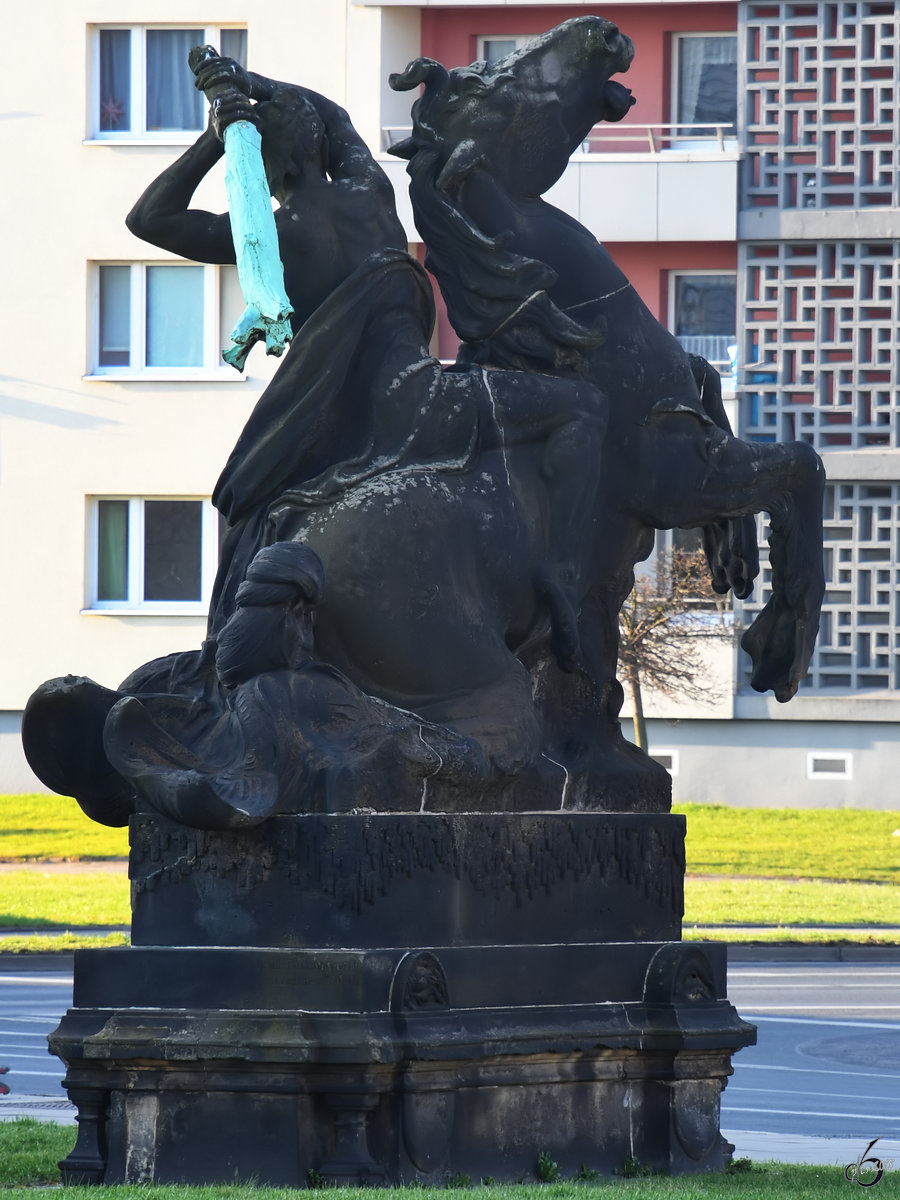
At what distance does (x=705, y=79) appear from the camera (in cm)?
3603

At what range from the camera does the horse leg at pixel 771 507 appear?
969cm

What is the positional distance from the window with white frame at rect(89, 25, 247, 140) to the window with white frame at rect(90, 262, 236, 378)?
1.93 metres

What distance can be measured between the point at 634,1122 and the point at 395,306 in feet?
9.61

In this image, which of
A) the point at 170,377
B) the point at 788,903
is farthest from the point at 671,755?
the point at 788,903

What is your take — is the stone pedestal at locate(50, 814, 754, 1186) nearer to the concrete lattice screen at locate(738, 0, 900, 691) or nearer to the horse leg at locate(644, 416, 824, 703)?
the horse leg at locate(644, 416, 824, 703)

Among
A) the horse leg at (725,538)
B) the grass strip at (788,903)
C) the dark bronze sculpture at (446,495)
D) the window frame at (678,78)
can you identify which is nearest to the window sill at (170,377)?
the window frame at (678,78)

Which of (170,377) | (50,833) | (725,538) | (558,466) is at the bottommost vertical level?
(50,833)

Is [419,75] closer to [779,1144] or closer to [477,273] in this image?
[477,273]

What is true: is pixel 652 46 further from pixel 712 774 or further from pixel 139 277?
pixel 712 774

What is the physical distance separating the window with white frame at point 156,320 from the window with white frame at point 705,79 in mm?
6678

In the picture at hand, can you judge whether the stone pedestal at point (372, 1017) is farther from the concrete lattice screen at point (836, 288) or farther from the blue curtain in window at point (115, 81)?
the blue curtain in window at point (115, 81)

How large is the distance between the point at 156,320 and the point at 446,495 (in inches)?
1093

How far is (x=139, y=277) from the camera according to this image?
35.9 meters

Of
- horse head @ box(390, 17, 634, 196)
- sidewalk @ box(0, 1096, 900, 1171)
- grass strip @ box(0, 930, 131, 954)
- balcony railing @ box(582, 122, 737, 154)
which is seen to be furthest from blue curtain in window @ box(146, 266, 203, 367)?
horse head @ box(390, 17, 634, 196)
